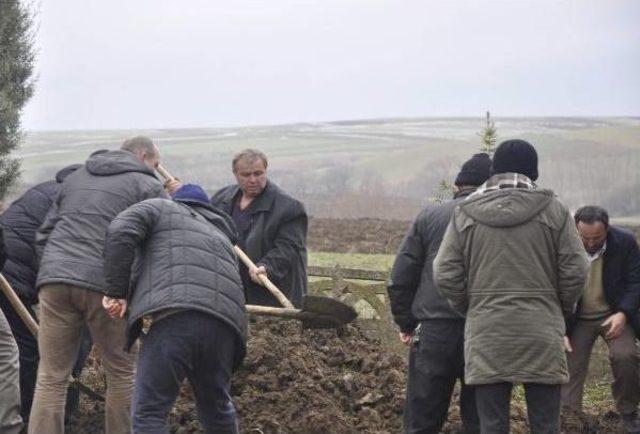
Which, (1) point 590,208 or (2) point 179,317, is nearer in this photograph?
(2) point 179,317

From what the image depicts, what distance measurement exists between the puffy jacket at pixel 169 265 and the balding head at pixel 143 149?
105cm

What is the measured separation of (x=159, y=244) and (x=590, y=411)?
13.7ft

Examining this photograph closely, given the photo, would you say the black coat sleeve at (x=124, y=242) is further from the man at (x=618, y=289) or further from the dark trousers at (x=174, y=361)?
the man at (x=618, y=289)

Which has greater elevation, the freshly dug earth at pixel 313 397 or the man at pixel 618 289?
the man at pixel 618 289

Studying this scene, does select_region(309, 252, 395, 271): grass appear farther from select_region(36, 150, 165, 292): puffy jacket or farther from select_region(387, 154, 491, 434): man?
select_region(387, 154, 491, 434): man

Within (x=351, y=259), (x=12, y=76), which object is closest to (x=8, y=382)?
(x=12, y=76)

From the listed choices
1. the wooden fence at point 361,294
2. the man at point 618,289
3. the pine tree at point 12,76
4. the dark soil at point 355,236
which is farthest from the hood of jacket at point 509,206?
the dark soil at point 355,236

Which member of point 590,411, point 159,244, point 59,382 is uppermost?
point 159,244

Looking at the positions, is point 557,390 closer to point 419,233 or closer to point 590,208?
point 419,233

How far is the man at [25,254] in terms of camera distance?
6.91m

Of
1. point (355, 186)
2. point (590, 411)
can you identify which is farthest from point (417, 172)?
point (590, 411)

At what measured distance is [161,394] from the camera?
18.1ft

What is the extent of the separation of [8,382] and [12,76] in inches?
309

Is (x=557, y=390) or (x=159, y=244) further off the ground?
(x=159, y=244)
